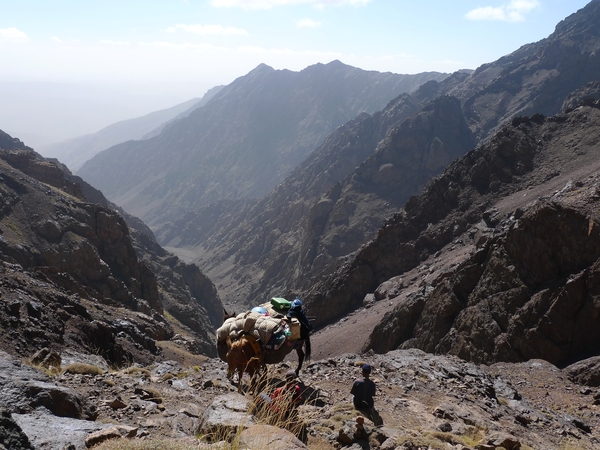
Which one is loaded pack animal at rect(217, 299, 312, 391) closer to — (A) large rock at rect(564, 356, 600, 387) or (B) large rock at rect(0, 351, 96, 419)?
(B) large rock at rect(0, 351, 96, 419)

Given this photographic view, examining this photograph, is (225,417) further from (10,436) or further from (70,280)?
(70,280)

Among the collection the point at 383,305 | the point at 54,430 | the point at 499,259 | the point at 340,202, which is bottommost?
the point at 383,305

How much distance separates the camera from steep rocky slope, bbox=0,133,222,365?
19078 mm

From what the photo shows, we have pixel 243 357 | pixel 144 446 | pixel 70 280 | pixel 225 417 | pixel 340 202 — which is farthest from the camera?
pixel 340 202

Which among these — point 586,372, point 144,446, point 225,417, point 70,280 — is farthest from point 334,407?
point 70,280

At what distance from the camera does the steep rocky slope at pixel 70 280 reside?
62.6 feet

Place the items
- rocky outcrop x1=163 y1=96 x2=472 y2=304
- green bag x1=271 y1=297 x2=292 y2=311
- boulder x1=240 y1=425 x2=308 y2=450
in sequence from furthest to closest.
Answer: rocky outcrop x1=163 y1=96 x2=472 y2=304 → green bag x1=271 y1=297 x2=292 y2=311 → boulder x1=240 y1=425 x2=308 y2=450

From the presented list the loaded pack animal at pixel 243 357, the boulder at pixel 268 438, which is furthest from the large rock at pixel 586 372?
the boulder at pixel 268 438

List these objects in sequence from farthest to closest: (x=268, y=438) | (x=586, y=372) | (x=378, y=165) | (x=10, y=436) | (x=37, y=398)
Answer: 1. (x=378, y=165)
2. (x=586, y=372)
3. (x=37, y=398)
4. (x=268, y=438)
5. (x=10, y=436)

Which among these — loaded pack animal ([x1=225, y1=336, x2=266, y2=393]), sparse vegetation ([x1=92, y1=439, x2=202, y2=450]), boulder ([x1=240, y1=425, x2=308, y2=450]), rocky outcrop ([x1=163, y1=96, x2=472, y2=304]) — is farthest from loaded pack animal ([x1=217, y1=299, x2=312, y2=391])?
rocky outcrop ([x1=163, y1=96, x2=472, y2=304])

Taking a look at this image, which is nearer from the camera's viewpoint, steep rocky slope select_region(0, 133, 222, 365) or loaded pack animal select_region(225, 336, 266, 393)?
loaded pack animal select_region(225, 336, 266, 393)

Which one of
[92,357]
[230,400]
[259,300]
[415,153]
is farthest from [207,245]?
[230,400]

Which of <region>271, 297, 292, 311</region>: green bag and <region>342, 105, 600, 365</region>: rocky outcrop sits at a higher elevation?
<region>271, 297, 292, 311</region>: green bag

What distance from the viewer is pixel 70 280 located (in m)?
34.3
